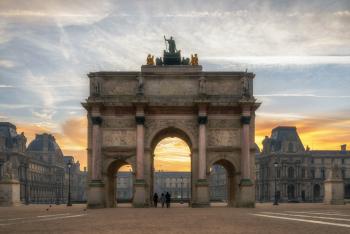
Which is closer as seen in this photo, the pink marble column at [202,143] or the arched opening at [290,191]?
the pink marble column at [202,143]

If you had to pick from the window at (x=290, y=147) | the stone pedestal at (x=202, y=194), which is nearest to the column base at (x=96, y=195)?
the stone pedestal at (x=202, y=194)

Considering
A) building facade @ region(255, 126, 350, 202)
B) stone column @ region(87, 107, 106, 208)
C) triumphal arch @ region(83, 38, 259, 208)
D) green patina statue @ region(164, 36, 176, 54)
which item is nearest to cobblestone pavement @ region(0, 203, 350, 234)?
stone column @ region(87, 107, 106, 208)

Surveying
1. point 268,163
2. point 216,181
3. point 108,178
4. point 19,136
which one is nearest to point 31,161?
point 19,136

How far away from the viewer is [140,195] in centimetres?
4175

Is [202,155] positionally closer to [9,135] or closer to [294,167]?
[9,135]

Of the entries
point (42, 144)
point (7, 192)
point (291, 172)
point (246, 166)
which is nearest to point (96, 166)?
point (7, 192)

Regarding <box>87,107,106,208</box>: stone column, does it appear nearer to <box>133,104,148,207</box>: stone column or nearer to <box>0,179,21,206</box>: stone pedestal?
<box>133,104,148,207</box>: stone column

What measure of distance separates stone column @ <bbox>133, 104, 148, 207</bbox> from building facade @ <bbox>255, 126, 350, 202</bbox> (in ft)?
→ 259

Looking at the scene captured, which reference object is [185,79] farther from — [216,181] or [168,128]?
[216,181]

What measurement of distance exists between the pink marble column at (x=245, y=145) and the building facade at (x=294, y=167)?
7650 cm

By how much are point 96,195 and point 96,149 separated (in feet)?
11.8

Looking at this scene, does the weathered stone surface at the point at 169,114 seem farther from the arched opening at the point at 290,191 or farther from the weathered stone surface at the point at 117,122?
the arched opening at the point at 290,191

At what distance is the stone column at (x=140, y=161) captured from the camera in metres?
41.7

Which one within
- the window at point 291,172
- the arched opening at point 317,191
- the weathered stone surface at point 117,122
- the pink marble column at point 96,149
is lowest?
the arched opening at point 317,191
